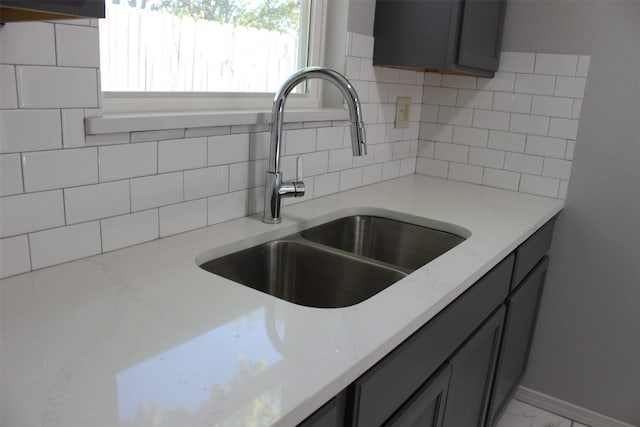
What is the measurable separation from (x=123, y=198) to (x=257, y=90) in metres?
0.65

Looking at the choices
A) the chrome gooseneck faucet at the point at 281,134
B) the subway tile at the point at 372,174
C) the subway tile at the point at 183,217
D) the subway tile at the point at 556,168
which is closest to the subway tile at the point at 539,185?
the subway tile at the point at 556,168

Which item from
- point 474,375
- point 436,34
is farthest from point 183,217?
point 436,34

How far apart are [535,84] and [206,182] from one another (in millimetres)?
1392

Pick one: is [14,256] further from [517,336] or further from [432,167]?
[432,167]

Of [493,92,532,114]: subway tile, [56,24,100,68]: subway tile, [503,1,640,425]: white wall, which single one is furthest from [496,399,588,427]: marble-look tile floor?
[56,24,100,68]: subway tile

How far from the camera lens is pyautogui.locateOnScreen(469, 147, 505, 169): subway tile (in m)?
2.18

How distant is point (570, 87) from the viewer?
6.52ft

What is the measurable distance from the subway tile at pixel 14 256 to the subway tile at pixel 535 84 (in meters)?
1.82

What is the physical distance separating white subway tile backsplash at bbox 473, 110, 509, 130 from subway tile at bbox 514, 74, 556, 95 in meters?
0.12

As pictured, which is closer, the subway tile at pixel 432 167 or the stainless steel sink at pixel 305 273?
the stainless steel sink at pixel 305 273

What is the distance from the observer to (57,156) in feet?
3.35

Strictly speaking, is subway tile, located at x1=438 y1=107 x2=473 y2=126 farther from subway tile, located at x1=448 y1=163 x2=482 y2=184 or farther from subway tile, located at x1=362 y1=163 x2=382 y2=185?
subway tile, located at x1=362 y1=163 x2=382 y2=185

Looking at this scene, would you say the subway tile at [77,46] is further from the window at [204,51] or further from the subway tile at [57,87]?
the window at [204,51]

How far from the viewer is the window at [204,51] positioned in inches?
49.2
